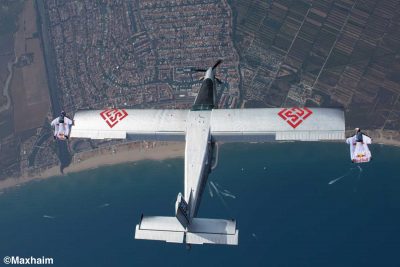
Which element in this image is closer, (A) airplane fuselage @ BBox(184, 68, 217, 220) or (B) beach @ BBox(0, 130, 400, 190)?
(A) airplane fuselage @ BBox(184, 68, 217, 220)

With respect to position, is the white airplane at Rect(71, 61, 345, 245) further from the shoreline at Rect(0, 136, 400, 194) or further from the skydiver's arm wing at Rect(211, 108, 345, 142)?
the shoreline at Rect(0, 136, 400, 194)

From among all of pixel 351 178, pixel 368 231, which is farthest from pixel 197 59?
pixel 368 231

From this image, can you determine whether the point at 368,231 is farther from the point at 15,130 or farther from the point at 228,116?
the point at 15,130

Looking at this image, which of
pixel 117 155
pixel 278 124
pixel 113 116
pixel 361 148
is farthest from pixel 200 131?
pixel 117 155

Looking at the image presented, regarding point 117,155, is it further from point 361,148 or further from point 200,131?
point 361,148

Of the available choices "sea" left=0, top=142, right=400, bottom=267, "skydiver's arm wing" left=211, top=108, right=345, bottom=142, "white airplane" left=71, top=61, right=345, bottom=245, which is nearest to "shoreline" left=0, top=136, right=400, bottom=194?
"sea" left=0, top=142, right=400, bottom=267

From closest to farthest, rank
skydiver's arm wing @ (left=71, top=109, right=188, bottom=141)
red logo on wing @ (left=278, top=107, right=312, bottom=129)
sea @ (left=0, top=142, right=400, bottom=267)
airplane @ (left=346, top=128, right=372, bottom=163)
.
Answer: red logo on wing @ (left=278, top=107, right=312, bottom=129) < airplane @ (left=346, top=128, right=372, bottom=163) < skydiver's arm wing @ (left=71, top=109, right=188, bottom=141) < sea @ (left=0, top=142, right=400, bottom=267)

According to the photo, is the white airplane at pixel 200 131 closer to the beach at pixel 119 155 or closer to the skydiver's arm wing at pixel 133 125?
the skydiver's arm wing at pixel 133 125
